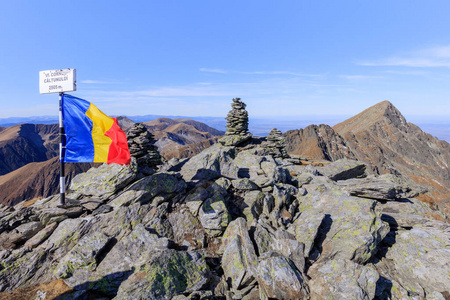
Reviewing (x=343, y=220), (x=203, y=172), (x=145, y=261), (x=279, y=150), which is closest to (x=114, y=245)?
(x=145, y=261)

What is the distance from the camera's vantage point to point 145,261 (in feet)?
34.3

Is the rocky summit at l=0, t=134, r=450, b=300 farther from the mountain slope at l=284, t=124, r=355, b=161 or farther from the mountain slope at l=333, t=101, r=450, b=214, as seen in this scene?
the mountain slope at l=333, t=101, r=450, b=214

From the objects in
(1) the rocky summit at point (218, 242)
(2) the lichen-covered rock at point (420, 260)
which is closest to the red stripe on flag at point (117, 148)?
(1) the rocky summit at point (218, 242)

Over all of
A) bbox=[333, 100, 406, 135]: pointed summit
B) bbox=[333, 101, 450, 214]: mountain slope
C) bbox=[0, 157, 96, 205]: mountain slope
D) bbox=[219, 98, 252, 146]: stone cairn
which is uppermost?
bbox=[333, 100, 406, 135]: pointed summit

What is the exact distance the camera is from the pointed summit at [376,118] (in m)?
132

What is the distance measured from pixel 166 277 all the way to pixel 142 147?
→ 45.8 feet

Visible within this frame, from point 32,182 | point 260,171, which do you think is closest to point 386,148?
point 260,171

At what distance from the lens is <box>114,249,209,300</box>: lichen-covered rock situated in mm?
9133

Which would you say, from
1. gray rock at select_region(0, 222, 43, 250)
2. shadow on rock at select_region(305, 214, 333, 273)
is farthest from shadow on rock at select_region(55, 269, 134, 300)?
shadow on rock at select_region(305, 214, 333, 273)

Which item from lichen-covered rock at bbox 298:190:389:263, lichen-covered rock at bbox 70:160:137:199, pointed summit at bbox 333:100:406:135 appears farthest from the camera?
pointed summit at bbox 333:100:406:135

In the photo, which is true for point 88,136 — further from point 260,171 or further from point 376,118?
point 376,118

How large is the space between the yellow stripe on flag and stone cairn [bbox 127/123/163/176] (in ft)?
20.8

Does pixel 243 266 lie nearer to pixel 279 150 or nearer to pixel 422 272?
pixel 422 272

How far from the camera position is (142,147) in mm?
21109
